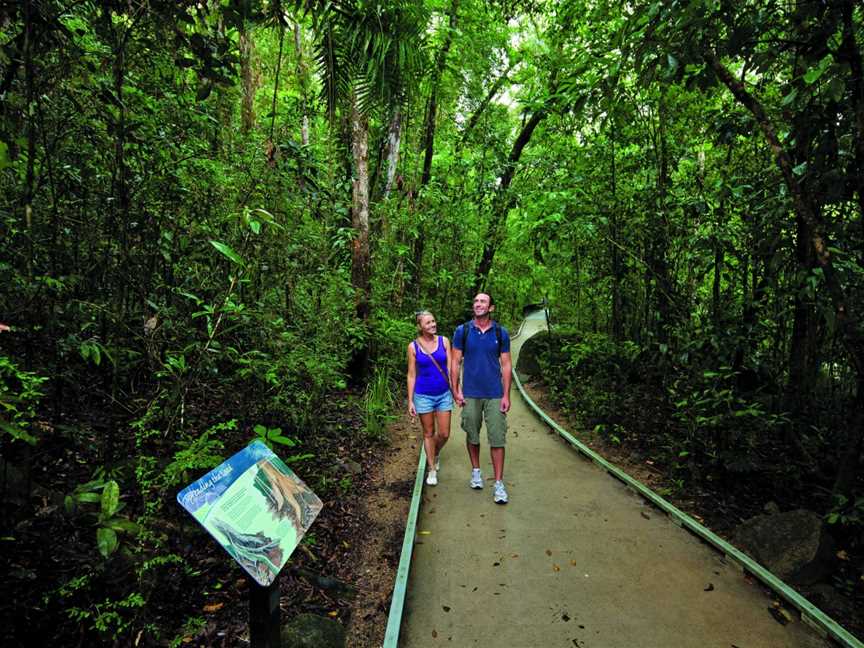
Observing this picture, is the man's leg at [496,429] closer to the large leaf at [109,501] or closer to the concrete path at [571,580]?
the concrete path at [571,580]

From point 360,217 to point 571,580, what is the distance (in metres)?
6.02

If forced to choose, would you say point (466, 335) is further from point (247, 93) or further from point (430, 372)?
point (247, 93)

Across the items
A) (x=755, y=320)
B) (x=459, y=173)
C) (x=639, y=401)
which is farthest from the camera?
(x=459, y=173)

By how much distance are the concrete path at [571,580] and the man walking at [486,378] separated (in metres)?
0.69

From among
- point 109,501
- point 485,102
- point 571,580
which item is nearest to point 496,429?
point 571,580

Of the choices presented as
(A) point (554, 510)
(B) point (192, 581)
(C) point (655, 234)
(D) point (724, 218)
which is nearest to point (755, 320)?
(D) point (724, 218)

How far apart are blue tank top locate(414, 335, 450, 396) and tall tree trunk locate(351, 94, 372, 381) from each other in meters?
2.58

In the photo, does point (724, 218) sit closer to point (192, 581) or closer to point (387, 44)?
point (387, 44)

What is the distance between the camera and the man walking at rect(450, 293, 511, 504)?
4832 millimetres

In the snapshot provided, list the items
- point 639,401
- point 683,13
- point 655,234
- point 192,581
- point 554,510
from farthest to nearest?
point 639,401 → point 655,234 → point 554,510 → point 192,581 → point 683,13

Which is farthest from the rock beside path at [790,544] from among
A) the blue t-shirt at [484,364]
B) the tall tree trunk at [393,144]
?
the tall tree trunk at [393,144]

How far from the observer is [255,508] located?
5.96 ft

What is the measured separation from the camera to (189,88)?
13.7 ft

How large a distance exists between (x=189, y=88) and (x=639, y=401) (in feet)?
27.6
